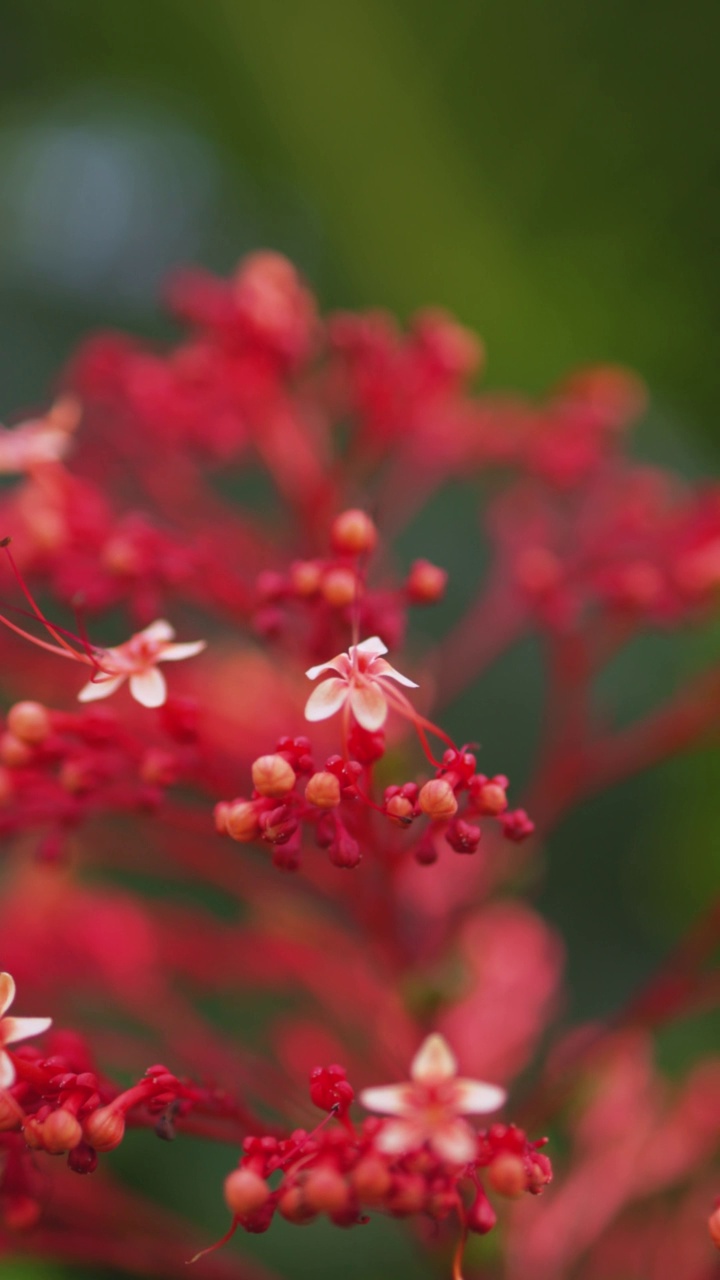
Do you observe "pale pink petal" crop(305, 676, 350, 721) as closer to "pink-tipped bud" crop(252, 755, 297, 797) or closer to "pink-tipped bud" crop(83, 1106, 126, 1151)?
"pink-tipped bud" crop(252, 755, 297, 797)

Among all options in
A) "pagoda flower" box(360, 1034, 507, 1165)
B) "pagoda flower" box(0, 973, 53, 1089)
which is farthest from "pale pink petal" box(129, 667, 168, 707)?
"pagoda flower" box(360, 1034, 507, 1165)

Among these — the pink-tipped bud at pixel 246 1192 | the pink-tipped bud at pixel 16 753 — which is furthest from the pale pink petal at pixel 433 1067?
the pink-tipped bud at pixel 16 753

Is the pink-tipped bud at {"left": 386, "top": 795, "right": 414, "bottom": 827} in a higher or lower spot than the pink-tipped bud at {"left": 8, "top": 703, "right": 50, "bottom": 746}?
lower

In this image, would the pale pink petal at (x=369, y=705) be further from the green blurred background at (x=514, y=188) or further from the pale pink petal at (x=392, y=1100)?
the green blurred background at (x=514, y=188)

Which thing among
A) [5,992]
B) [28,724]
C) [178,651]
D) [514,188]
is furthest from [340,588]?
[514,188]

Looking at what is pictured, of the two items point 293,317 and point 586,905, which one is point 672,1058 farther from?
point 293,317
